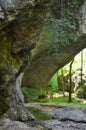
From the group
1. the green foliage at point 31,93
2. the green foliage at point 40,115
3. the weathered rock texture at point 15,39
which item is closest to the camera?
the weathered rock texture at point 15,39

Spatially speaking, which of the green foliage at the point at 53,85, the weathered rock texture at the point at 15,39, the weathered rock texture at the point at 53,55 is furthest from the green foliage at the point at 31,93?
the weathered rock texture at the point at 15,39

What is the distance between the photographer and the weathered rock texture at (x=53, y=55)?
19.0 meters

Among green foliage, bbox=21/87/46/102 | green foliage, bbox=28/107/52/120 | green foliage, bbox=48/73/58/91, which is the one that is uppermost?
green foliage, bbox=28/107/52/120

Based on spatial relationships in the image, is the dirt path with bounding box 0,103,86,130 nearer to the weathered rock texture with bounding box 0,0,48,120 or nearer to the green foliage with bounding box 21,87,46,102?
the weathered rock texture with bounding box 0,0,48,120

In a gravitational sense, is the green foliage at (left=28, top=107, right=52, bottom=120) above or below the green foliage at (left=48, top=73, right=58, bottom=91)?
above

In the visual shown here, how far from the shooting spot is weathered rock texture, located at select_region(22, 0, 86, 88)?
18984mm

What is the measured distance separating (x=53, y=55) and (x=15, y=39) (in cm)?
1188

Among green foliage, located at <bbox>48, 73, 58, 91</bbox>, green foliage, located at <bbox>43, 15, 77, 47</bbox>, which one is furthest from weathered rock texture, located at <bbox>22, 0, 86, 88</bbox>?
green foliage, located at <bbox>48, 73, 58, 91</bbox>

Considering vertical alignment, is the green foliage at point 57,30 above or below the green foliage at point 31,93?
above

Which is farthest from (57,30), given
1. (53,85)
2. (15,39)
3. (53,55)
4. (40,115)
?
(53,85)

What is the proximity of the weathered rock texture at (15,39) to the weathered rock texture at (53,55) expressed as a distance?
5.59m

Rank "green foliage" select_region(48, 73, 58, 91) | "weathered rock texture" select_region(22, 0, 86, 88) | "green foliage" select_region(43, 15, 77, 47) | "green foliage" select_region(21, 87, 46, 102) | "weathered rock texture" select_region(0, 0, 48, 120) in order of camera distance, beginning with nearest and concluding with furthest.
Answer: "weathered rock texture" select_region(0, 0, 48, 120), "green foliage" select_region(43, 15, 77, 47), "weathered rock texture" select_region(22, 0, 86, 88), "green foliage" select_region(21, 87, 46, 102), "green foliage" select_region(48, 73, 58, 91)

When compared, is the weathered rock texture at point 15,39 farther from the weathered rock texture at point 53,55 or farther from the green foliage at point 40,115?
the weathered rock texture at point 53,55

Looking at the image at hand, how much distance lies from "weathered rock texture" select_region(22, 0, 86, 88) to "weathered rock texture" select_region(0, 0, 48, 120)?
559 cm
